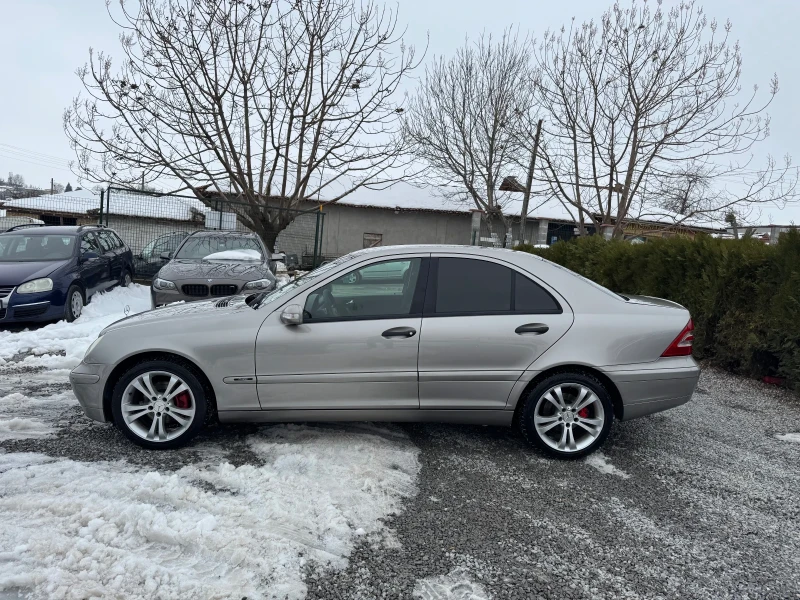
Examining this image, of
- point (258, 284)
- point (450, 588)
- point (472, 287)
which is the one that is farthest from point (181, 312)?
point (258, 284)

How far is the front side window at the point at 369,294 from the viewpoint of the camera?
4.03 meters

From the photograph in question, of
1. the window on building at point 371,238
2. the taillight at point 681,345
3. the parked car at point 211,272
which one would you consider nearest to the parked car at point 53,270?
the parked car at point 211,272

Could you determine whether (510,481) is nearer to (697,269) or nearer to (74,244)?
(697,269)

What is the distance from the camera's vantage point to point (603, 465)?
407 centimetres

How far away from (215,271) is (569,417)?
5.98 meters

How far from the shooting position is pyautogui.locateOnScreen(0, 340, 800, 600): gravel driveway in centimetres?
268

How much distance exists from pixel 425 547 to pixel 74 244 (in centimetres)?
879

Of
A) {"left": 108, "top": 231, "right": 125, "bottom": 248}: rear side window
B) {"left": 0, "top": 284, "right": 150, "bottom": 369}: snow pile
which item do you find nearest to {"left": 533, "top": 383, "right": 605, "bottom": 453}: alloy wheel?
{"left": 0, "top": 284, "right": 150, "bottom": 369}: snow pile

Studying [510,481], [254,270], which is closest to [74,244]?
[254,270]

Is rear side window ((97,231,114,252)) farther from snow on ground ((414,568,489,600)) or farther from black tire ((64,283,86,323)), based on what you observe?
snow on ground ((414,568,489,600))

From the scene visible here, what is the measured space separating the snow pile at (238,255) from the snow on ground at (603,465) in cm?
641

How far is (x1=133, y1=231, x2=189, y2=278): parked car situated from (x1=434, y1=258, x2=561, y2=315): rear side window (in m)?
10.5

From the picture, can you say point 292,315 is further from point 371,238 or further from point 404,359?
point 371,238

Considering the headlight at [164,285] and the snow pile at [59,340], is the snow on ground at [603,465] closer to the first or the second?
the snow pile at [59,340]
